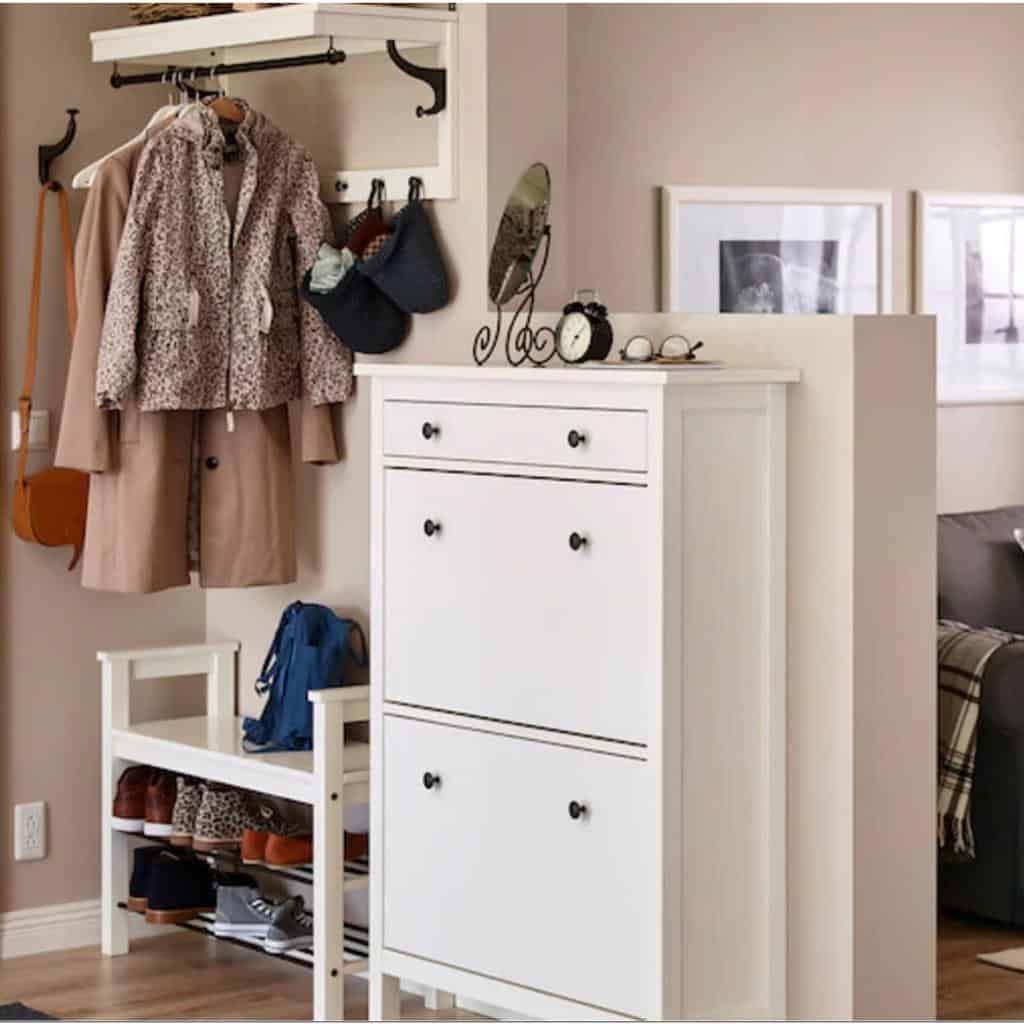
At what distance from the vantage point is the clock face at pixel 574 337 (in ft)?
12.7

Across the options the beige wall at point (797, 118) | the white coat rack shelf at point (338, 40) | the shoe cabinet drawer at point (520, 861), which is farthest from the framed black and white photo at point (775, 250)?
the shoe cabinet drawer at point (520, 861)

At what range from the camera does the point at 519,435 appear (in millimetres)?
3783

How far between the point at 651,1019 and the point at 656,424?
100 centimetres

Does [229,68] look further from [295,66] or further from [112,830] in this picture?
[112,830]

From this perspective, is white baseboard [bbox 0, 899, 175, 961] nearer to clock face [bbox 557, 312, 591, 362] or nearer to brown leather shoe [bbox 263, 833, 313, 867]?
brown leather shoe [bbox 263, 833, 313, 867]

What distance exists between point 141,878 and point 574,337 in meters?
1.69

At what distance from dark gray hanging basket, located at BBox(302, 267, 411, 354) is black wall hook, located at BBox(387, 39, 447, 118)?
1.24 feet

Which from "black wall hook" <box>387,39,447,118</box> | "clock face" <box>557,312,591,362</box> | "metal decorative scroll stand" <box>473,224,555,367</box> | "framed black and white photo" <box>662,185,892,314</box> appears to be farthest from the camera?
"framed black and white photo" <box>662,185,892,314</box>

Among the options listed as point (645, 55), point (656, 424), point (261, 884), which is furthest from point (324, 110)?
point (261, 884)

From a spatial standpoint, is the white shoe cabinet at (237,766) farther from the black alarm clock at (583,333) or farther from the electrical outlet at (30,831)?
the black alarm clock at (583,333)

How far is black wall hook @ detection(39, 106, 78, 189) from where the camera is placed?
471 centimetres

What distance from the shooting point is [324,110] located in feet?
15.1

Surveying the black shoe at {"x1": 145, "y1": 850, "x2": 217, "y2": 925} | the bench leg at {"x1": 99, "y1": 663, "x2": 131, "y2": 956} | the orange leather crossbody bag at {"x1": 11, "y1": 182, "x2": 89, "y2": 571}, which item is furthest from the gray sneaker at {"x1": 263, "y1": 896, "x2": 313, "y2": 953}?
the orange leather crossbody bag at {"x1": 11, "y1": 182, "x2": 89, "y2": 571}

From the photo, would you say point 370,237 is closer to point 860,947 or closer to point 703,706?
point 703,706
